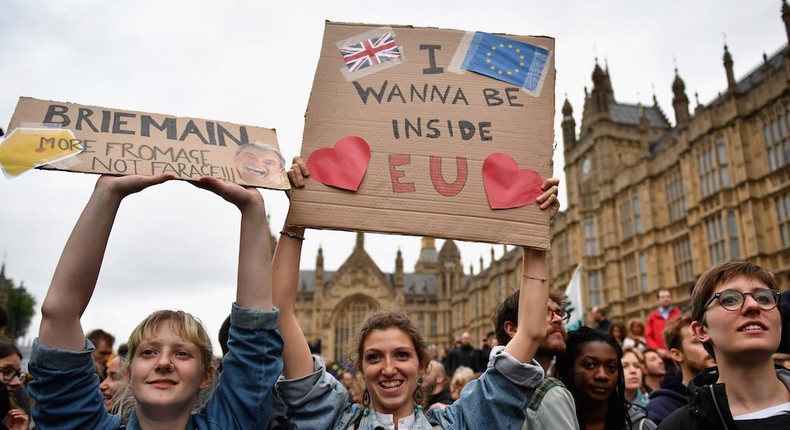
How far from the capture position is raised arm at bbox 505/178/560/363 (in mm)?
2408

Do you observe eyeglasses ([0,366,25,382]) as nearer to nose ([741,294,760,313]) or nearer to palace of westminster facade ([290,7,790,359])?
nose ([741,294,760,313])

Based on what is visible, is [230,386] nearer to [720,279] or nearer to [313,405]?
[313,405]

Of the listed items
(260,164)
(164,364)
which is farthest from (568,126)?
(164,364)

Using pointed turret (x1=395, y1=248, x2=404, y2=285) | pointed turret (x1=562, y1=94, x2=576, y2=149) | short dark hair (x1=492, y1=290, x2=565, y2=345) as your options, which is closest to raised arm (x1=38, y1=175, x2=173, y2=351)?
short dark hair (x1=492, y1=290, x2=565, y2=345)

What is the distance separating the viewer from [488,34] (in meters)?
2.88

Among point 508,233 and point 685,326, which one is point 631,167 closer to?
point 685,326

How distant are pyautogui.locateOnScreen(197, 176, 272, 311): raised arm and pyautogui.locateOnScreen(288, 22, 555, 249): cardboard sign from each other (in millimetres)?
214

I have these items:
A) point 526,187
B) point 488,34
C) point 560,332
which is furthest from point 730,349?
point 488,34

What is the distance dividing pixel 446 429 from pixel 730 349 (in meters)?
1.18

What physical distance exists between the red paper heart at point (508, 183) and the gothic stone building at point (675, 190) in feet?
57.4

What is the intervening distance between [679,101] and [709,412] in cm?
2498

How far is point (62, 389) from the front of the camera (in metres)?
2.05

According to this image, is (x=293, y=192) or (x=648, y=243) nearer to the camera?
(x=293, y=192)

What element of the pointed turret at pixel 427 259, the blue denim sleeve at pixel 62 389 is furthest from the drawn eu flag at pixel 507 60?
the pointed turret at pixel 427 259
